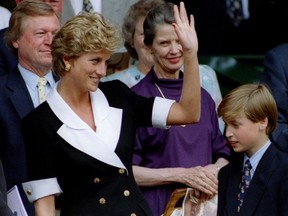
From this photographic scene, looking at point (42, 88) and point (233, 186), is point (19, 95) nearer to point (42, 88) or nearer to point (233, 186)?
point (42, 88)

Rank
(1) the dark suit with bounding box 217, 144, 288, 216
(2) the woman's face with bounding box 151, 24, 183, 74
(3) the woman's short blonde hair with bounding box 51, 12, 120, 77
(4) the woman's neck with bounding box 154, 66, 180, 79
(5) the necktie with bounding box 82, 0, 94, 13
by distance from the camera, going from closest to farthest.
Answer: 1. (3) the woman's short blonde hair with bounding box 51, 12, 120, 77
2. (1) the dark suit with bounding box 217, 144, 288, 216
3. (2) the woman's face with bounding box 151, 24, 183, 74
4. (4) the woman's neck with bounding box 154, 66, 180, 79
5. (5) the necktie with bounding box 82, 0, 94, 13

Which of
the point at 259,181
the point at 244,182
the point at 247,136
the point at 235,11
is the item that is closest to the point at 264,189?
the point at 259,181

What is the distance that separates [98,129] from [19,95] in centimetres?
98

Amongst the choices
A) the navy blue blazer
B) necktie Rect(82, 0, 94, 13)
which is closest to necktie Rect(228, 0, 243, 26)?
necktie Rect(82, 0, 94, 13)

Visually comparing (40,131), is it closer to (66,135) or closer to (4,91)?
(66,135)

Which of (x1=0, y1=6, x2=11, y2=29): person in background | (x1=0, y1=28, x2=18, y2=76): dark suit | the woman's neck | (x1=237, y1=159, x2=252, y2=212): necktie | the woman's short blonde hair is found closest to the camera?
the woman's short blonde hair

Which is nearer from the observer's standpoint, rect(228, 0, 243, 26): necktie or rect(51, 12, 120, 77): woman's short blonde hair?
rect(51, 12, 120, 77): woman's short blonde hair

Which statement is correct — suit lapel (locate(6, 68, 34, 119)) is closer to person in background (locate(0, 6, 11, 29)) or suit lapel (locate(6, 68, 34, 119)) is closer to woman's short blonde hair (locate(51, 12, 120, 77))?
woman's short blonde hair (locate(51, 12, 120, 77))

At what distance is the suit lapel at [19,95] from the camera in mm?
7191

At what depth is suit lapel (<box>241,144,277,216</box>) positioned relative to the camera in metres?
6.57

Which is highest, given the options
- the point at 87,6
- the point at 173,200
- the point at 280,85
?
the point at 87,6

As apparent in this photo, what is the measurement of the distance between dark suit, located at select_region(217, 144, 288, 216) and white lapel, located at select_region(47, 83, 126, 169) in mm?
645

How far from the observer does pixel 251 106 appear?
Answer: 6711 millimetres

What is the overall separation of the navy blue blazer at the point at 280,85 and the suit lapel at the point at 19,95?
1.41 m
